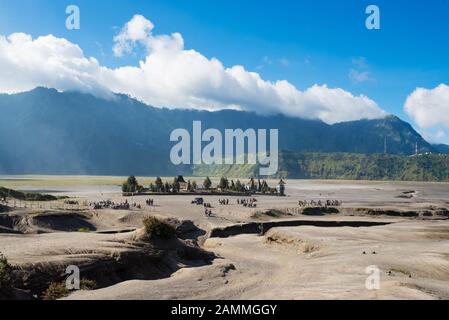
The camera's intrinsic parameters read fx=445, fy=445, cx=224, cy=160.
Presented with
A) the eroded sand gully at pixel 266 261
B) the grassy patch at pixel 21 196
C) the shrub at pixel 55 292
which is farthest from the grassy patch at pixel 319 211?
the shrub at pixel 55 292

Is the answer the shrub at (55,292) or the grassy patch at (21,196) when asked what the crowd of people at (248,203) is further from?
the shrub at (55,292)

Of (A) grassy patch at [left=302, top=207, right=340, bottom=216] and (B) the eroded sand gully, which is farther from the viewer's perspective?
(A) grassy patch at [left=302, top=207, right=340, bottom=216]

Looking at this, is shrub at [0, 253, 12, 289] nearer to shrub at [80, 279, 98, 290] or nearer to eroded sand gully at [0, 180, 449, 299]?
eroded sand gully at [0, 180, 449, 299]

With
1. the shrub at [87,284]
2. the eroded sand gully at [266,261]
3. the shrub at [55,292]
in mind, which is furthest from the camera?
the shrub at [87,284]

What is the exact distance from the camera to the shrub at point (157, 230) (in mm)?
37594

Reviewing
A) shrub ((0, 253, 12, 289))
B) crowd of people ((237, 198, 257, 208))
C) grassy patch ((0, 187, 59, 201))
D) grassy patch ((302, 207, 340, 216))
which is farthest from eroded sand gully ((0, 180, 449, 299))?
grassy patch ((0, 187, 59, 201))

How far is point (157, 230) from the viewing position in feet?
124

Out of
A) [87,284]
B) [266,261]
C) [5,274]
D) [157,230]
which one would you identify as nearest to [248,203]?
[266,261]

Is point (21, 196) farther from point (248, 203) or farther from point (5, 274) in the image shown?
point (5, 274)

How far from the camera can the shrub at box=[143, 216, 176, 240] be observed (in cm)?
3759

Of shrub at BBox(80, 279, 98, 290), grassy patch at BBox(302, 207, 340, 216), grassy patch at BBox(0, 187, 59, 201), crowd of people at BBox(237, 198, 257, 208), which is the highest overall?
grassy patch at BBox(0, 187, 59, 201)

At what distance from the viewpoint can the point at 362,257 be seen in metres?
35.3

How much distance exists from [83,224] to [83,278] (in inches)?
1411

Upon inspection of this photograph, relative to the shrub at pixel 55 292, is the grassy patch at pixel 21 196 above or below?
above
